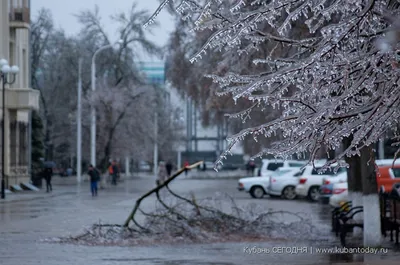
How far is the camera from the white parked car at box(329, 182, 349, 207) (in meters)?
28.8

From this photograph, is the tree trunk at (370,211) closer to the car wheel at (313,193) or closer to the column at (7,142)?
the car wheel at (313,193)

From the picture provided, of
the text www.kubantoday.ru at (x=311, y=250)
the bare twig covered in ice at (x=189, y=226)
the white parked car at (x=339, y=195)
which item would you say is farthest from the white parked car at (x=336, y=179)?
the text www.kubantoday.ru at (x=311, y=250)

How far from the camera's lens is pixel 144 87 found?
64562 millimetres

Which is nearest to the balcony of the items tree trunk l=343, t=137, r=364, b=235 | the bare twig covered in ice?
the bare twig covered in ice

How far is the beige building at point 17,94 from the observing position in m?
47.2

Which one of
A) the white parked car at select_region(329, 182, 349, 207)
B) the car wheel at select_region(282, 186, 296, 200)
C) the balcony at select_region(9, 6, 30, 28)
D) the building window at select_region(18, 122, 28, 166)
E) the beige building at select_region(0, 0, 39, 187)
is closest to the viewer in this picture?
the white parked car at select_region(329, 182, 349, 207)

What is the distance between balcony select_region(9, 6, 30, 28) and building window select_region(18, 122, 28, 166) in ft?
18.6

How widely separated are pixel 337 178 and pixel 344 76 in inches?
1004

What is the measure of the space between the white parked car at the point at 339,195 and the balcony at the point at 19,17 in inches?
980

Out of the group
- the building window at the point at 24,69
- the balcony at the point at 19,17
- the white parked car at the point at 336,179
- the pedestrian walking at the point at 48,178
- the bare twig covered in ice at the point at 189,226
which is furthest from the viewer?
the building window at the point at 24,69

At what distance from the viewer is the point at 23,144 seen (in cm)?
5009

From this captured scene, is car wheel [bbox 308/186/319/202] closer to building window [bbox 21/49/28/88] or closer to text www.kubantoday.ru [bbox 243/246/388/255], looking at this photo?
text www.kubantoday.ru [bbox 243/246/388/255]

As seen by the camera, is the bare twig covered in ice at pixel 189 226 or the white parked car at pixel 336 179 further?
the white parked car at pixel 336 179

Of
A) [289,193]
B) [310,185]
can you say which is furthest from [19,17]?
[310,185]
